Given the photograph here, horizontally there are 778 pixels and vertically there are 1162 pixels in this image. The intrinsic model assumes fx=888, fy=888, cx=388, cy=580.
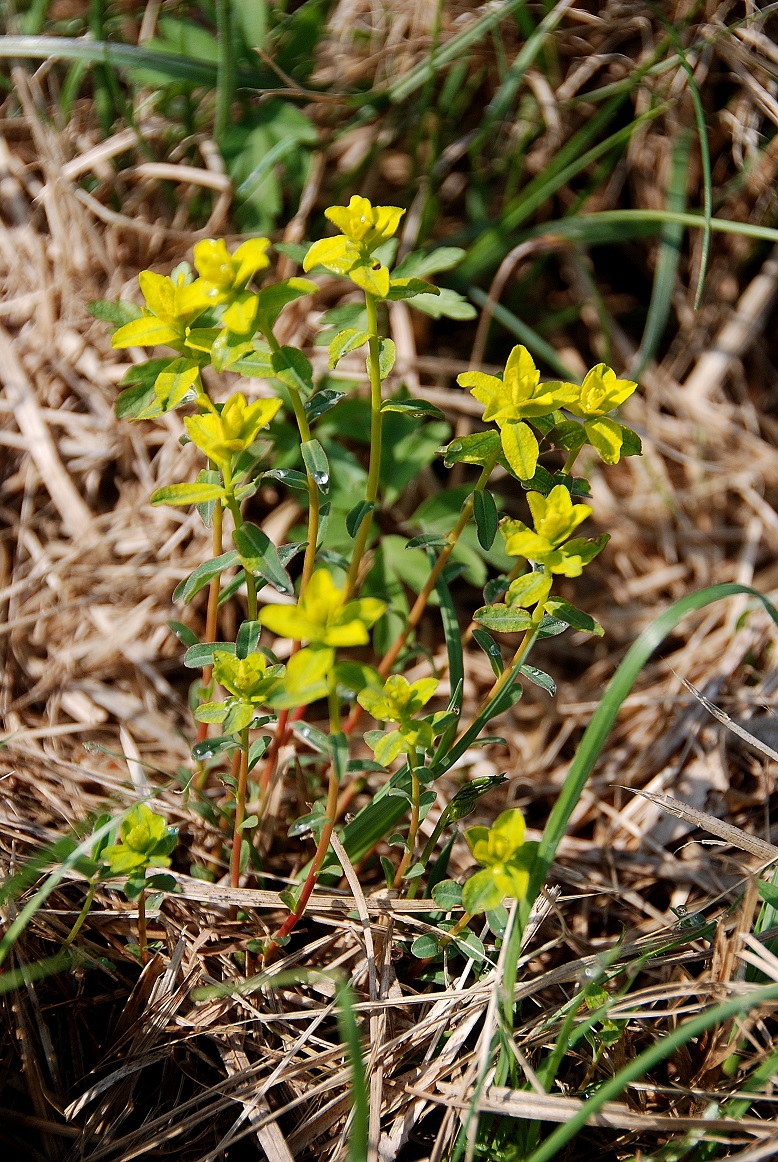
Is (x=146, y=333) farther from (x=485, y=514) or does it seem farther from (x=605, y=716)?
(x=605, y=716)

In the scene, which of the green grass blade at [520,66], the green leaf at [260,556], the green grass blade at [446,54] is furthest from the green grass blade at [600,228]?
the green leaf at [260,556]

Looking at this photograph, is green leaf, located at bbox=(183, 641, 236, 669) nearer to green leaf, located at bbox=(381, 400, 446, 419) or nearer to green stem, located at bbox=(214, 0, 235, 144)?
green leaf, located at bbox=(381, 400, 446, 419)

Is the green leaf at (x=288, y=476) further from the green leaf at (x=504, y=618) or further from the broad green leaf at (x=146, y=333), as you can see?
the green leaf at (x=504, y=618)

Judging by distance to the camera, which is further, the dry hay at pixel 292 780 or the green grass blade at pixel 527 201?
the green grass blade at pixel 527 201

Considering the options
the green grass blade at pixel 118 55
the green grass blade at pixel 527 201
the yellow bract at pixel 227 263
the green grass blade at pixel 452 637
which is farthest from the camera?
the green grass blade at pixel 527 201

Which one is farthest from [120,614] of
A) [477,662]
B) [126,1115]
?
[126,1115]

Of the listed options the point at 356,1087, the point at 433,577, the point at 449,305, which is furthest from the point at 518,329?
the point at 356,1087

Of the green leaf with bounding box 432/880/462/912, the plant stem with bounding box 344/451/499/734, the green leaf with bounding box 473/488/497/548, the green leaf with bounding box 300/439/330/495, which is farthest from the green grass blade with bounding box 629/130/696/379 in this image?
the green leaf with bounding box 432/880/462/912
